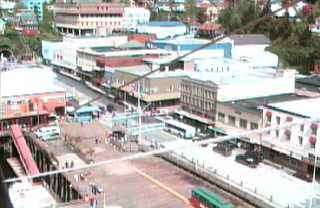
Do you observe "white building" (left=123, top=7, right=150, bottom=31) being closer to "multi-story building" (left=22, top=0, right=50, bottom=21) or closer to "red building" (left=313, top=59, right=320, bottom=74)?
"multi-story building" (left=22, top=0, right=50, bottom=21)

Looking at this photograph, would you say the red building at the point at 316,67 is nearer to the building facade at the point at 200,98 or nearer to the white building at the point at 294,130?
the building facade at the point at 200,98

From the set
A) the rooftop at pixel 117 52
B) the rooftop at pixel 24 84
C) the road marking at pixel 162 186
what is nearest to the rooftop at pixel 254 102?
the road marking at pixel 162 186

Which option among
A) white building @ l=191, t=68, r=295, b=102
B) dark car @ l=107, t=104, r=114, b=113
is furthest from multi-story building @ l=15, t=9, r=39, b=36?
white building @ l=191, t=68, r=295, b=102

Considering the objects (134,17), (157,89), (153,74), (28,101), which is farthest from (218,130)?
(134,17)

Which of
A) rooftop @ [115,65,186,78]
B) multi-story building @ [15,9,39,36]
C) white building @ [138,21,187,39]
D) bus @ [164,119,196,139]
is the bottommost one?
bus @ [164,119,196,139]

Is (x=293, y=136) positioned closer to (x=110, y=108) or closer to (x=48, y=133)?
(x=48, y=133)

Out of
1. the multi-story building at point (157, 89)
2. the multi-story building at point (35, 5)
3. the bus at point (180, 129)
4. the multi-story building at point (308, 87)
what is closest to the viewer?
the bus at point (180, 129)
